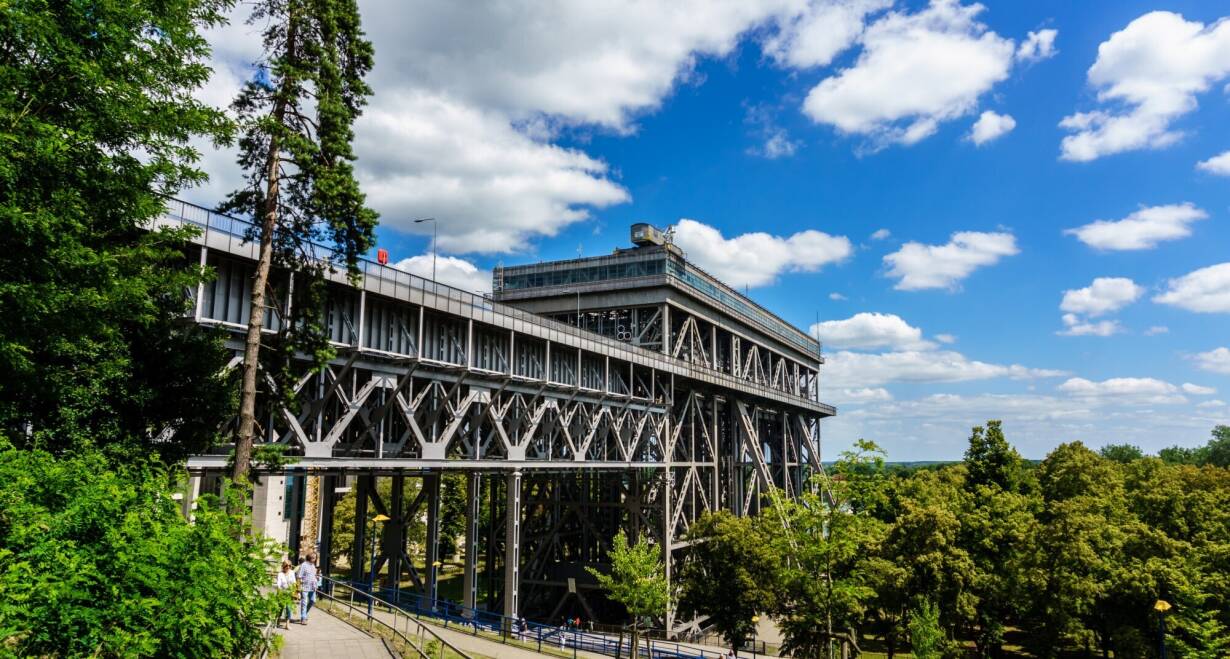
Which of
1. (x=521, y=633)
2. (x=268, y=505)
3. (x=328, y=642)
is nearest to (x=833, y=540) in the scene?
(x=521, y=633)

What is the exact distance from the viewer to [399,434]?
3494cm

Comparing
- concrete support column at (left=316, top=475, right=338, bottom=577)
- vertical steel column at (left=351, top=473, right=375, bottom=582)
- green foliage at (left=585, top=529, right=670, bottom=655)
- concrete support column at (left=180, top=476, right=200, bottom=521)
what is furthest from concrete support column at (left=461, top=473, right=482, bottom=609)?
concrete support column at (left=180, top=476, right=200, bottom=521)

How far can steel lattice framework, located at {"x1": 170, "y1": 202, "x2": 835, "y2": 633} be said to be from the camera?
24.4 metres

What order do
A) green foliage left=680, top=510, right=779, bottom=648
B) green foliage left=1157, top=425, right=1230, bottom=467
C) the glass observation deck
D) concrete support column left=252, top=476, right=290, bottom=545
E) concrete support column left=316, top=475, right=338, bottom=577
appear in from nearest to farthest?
concrete support column left=252, top=476, right=290, bottom=545, concrete support column left=316, top=475, right=338, bottom=577, green foliage left=680, top=510, right=779, bottom=648, the glass observation deck, green foliage left=1157, top=425, right=1230, bottom=467

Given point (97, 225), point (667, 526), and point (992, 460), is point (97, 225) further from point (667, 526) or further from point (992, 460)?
point (992, 460)

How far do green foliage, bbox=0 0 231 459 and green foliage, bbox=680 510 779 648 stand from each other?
2653 cm

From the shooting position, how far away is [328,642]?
17.1m

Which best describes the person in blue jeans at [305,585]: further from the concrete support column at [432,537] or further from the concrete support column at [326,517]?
the concrete support column at [326,517]

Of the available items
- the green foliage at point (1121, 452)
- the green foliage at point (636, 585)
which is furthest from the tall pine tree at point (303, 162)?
the green foliage at point (1121, 452)

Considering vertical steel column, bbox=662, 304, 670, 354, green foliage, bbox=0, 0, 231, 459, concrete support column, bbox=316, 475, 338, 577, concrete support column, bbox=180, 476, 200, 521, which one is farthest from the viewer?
vertical steel column, bbox=662, 304, 670, 354

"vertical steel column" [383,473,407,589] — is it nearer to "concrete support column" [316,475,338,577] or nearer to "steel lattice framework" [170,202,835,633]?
"steel lattice framework" [170,202,835,633]

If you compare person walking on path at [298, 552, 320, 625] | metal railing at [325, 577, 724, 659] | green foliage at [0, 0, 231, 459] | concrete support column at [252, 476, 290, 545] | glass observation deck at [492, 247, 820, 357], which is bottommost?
metal railing at [325, 577, 724, 659]

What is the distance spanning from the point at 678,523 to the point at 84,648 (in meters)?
48.4

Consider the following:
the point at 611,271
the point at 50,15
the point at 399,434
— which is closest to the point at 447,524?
the point at 611,271
